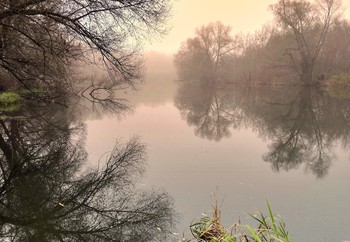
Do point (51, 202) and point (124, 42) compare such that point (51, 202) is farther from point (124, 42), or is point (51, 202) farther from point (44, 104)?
point (44, 104)

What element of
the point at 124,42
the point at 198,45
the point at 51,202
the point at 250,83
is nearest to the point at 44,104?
the point at 124,42

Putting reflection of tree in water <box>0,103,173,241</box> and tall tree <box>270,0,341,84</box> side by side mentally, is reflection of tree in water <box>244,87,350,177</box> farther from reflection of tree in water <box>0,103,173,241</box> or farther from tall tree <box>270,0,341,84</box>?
tall tree <box>270,0,341,84</box>

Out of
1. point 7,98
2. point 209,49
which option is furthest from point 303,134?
point 209,49

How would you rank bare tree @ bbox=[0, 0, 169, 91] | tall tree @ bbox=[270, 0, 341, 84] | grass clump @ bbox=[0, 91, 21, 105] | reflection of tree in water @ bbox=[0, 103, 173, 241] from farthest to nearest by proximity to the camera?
tall tree @ bbox=[270, 0, 341, 84] < grass clump @ bbox=[0, 91, 21, 105] < bare tree @ bbox=[0, 0, 169, 91] < reflection of tree in water @ bbox=[0, 103, 173, 241]

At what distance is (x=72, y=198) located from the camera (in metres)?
6.18

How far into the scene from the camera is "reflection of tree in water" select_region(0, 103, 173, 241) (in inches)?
197

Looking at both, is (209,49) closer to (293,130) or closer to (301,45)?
(301,45)

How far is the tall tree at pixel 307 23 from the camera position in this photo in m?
41.8

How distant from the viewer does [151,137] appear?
1288 cm

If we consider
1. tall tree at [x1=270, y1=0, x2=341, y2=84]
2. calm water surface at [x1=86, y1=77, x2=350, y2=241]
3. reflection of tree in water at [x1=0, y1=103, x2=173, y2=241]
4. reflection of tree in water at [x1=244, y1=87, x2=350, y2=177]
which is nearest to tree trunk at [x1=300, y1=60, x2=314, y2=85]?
tall tree at [x1=270, y1=0, x2=341, y2=84]

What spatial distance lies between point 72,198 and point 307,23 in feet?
141

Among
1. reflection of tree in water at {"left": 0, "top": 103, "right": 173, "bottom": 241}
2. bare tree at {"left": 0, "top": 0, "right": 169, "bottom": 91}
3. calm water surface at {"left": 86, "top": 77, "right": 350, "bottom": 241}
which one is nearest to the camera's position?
reflection of tree in water at {"left": 0, "top": 103, "right": 173, "bottom": 241}

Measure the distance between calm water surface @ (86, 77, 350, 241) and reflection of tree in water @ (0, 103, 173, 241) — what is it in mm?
472

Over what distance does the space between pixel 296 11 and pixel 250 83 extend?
17.8m
